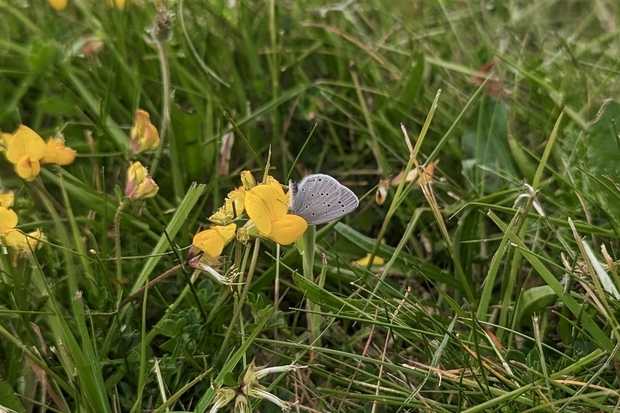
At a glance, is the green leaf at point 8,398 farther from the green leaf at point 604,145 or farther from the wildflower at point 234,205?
the green leaf at point 604,145

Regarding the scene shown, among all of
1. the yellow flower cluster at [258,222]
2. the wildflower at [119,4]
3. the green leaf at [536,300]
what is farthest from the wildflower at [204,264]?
the wildflower at [119,4]

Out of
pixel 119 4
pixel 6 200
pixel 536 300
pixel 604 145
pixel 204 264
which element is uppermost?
pixel 119 4

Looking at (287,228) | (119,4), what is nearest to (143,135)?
(287,228)

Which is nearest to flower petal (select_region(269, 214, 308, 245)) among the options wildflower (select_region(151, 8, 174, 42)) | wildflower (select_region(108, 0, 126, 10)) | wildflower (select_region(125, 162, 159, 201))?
wildflower (select_region(125, 162, 159, 201))

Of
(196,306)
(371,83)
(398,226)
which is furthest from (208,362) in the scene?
(371,83)

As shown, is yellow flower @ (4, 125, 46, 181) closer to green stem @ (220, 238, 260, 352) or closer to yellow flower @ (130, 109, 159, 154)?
yellow flower @ (130, 109, 159, 154)

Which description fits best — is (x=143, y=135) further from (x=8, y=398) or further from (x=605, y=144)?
(x=605, y=144)

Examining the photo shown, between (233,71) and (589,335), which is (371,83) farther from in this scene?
(589,335)

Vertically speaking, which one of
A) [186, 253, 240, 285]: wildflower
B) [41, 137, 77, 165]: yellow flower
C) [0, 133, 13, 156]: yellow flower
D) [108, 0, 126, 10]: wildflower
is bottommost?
[186, 253, 240, 285]: wildflower
